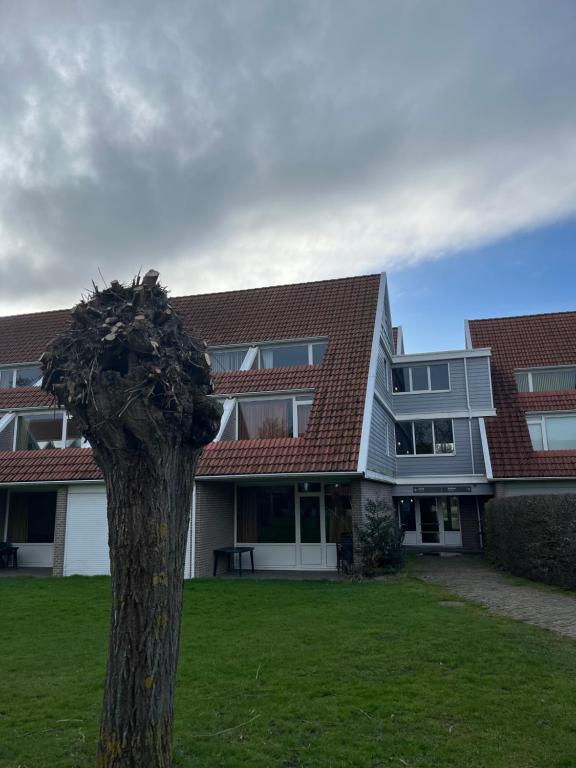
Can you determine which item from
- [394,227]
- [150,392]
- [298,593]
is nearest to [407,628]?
[298,593]

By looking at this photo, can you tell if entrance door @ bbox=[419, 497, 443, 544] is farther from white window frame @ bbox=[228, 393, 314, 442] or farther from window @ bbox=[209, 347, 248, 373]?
window @ bbox=[209, 347, 248, 373]

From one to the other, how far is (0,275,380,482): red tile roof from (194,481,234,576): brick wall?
0.88 m

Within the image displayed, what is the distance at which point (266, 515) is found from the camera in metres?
16.7

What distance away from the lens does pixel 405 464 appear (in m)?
21.5

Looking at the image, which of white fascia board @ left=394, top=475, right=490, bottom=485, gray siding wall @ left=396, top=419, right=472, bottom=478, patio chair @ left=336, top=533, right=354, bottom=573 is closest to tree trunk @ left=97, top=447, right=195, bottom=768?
patio chair @ left=336, top=533, right=354, bottom=573

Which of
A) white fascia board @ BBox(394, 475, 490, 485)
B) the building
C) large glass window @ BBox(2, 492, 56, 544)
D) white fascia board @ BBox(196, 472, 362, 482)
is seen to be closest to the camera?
white fascia board @ BBox(196, 472, 362, 482)

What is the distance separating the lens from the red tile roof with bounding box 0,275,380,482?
14.7m

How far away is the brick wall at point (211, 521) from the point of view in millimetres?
14656

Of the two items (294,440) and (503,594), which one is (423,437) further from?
(503,594)

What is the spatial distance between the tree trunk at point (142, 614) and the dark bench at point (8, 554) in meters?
15.7

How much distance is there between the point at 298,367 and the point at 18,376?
417 inches

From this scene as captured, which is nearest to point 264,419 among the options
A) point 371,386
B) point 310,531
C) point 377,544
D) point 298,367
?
point 298,367

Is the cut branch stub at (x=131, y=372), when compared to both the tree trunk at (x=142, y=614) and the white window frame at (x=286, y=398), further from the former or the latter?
the white window frame at (x=286, y=398)

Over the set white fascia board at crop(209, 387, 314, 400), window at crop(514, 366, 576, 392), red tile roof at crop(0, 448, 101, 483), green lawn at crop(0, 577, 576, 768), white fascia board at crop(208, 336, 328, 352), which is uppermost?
white fascia board at crop(208, 336, 328, 352)
